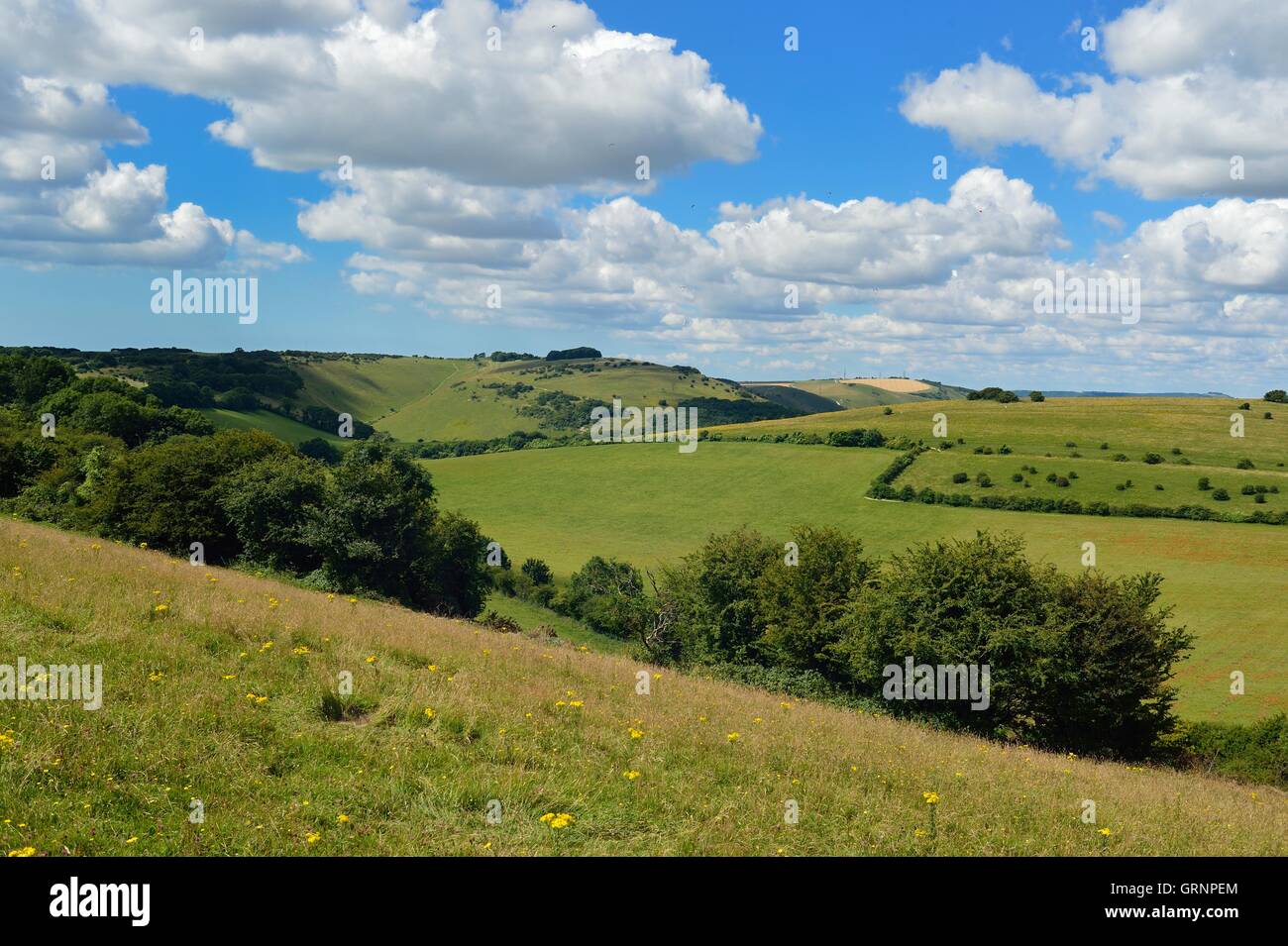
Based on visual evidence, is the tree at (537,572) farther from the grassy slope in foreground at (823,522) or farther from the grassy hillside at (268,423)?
the grassy hillside at (268,423)

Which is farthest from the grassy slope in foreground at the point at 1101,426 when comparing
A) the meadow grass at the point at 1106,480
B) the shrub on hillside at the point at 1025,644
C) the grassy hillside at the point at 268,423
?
the grassy hillside at the point at 268,423

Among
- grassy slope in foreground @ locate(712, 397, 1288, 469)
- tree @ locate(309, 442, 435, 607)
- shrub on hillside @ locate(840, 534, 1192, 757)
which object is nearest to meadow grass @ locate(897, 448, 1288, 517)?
grassy slope in foreground @ locate(712, 397, 1288, 469)

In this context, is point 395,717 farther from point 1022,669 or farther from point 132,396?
point 132,396

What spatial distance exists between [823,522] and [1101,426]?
5778 cm

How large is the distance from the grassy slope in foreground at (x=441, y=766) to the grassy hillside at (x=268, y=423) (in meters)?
142

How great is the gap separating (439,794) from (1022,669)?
28.1 m

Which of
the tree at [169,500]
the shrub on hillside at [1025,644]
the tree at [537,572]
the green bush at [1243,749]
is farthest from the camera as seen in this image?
the tree at [537,572]

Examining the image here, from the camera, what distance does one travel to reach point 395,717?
10062 mm

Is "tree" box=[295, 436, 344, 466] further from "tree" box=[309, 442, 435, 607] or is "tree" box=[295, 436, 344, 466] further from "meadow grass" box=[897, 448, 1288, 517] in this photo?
Answer: "meadow grass" box=[897, 448, 1288, 517]

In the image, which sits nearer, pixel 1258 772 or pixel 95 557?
pixel 95 557

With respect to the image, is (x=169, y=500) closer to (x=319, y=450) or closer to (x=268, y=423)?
(x=319, y=450)

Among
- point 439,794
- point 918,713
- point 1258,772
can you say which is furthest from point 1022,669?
point 439,794

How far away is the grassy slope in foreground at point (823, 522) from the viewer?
56.1m
